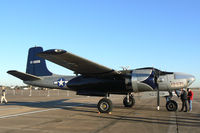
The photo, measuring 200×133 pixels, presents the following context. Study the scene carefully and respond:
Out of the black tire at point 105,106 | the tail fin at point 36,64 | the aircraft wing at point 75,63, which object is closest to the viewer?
the aircraft wing at point 75,63

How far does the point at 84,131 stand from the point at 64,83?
8.23 meters

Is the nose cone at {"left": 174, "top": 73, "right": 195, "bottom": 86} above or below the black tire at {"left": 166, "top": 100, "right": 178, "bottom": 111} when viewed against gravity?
above

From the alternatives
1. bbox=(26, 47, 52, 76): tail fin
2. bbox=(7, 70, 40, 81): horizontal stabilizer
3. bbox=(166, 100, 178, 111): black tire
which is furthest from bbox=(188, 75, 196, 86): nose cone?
bbox=(7, 70, 40, 81): horizontal stabilizer

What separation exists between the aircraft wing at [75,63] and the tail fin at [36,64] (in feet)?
15.7

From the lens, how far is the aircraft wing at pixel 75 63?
10.6 m

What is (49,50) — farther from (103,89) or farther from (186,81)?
(186,81)

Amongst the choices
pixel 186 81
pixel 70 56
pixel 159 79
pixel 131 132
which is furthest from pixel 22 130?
pixel 186 81

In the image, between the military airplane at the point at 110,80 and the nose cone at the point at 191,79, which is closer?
the military airplane at the point at 110,80

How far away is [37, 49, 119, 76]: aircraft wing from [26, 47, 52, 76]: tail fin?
15.7 feet

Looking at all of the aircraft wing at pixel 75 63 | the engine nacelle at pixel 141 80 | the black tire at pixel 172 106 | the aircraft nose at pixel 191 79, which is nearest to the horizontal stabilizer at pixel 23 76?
the aircraft wing at pixel 75 63

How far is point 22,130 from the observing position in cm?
747

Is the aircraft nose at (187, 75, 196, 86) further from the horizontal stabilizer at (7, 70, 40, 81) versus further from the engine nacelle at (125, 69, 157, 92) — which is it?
the horizontal stabilizer at (7, 70, 40, 81)

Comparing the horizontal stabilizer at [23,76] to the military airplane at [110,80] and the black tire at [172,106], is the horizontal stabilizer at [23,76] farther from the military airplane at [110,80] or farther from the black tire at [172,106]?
the black tire at [172,106]

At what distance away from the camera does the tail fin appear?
17.2m
